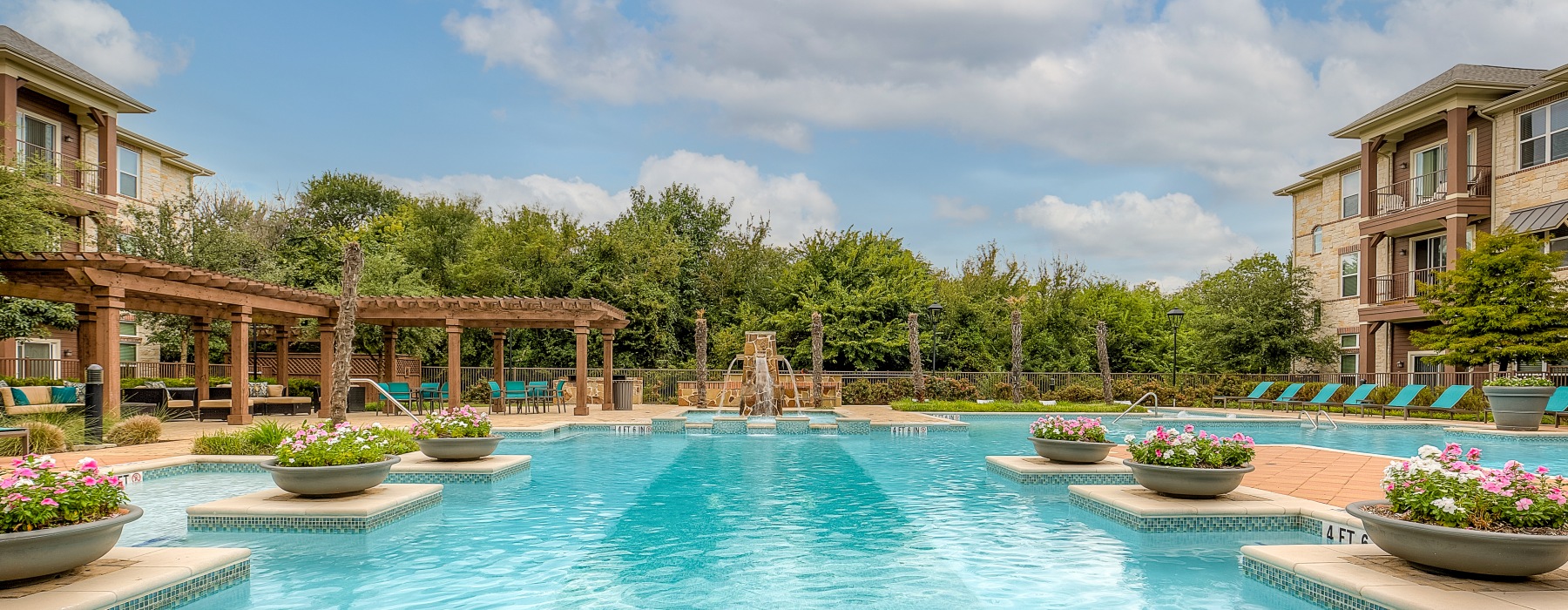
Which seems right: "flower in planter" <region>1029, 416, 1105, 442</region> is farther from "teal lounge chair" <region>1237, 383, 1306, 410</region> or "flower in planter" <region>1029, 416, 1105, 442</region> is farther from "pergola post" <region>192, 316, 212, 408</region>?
"pergola post" <region>192, 316, 212, 408</region>

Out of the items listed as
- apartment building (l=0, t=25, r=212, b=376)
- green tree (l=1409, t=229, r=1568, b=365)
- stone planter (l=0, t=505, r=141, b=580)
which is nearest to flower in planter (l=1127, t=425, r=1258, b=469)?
stone planter (l=0, t=505, r=141, b=580)

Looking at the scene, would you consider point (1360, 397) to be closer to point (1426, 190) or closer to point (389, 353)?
point (1426, 190)

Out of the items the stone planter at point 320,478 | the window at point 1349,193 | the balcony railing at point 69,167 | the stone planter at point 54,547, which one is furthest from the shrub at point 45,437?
the window at point 1349,193

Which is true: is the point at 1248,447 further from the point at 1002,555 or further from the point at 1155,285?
the point at 1155,285

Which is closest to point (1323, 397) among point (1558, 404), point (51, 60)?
point (1558, 404)

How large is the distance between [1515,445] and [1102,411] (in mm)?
8861

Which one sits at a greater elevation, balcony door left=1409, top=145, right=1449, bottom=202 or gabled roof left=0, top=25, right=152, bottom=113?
gabled roof left=0, top=25, right=152, bottom=113

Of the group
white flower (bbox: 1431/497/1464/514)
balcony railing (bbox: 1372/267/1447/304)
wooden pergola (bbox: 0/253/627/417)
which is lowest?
white flower (bbox: 1431/497/1464/514)

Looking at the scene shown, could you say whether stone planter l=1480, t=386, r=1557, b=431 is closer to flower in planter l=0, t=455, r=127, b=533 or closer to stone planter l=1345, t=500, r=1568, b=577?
stone planter l=1345, t=500, r=1568, b=577

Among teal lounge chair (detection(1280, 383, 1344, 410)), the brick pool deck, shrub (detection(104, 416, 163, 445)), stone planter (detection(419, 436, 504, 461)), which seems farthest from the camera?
teal lounge chair (detection(1280, 383, 1344, 410))

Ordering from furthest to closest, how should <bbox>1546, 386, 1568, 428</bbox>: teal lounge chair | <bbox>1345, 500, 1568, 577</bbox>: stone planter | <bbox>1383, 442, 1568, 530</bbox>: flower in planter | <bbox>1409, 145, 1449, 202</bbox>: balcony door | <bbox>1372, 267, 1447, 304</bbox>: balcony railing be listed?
<bbox>1372, 267, 1447, 304</bbox>: balcony railing < <bbox>1409, 145, 1449, 202</bbox>: balcony door < <bbox>1546, 386, 1568, 428</bbox>: teal lounge chair < <bbox>1383, 442, 1568, 530</bbox>: flower in planter < <bbox>1345, 500, 1568, 577</bbox>: stone planter

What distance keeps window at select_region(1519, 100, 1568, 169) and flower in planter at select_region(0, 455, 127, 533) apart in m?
27.9

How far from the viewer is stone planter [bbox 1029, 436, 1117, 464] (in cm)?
987

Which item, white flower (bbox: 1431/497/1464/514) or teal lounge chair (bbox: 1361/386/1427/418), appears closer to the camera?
white flower (bbox: 1431/497/1464/514)
